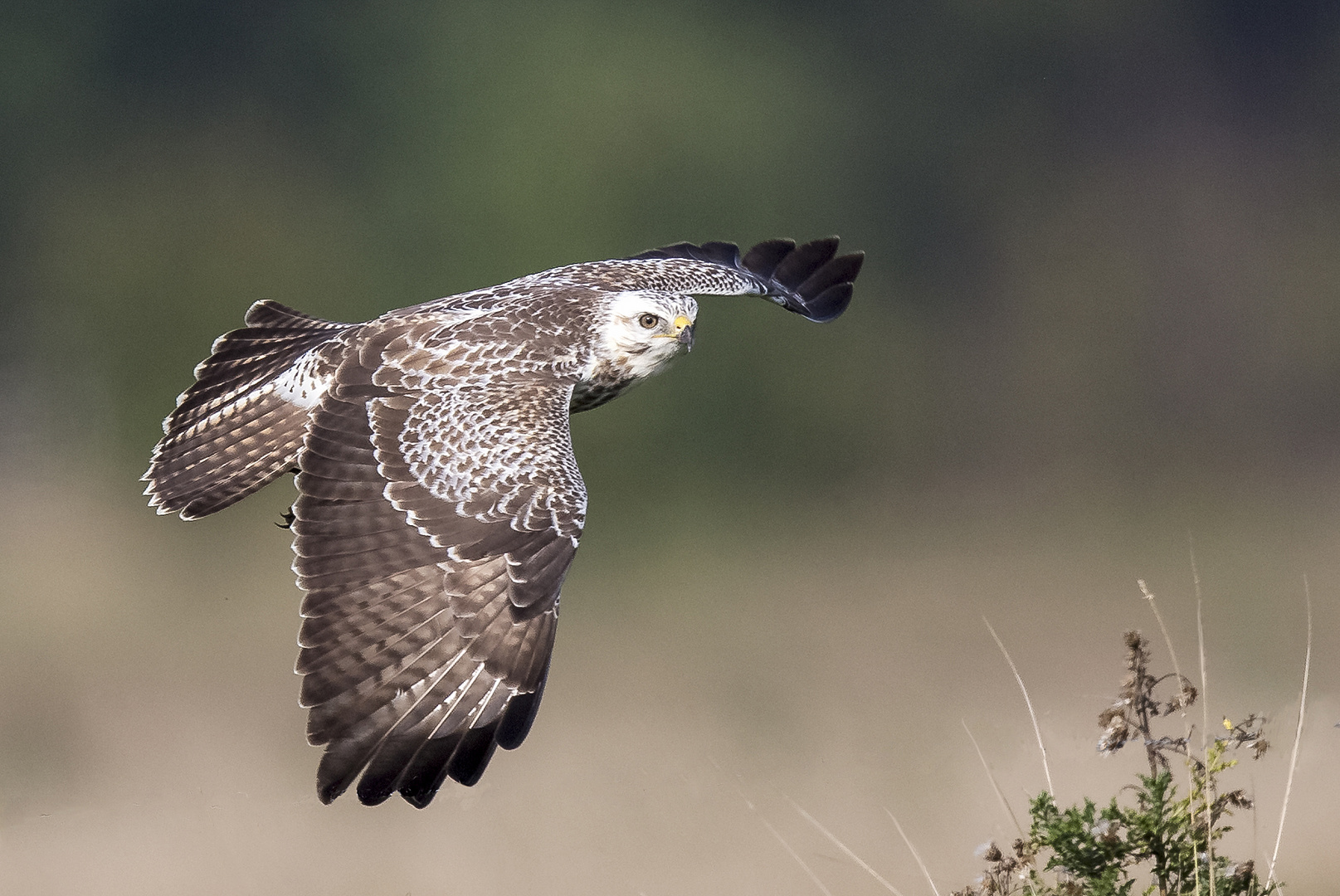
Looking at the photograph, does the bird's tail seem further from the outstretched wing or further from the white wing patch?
the outstretched wing

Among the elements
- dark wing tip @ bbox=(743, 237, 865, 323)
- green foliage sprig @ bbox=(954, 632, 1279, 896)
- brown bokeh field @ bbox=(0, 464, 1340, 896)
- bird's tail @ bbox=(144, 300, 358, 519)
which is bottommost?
brown bokeh field @ bbox=(0, 464, 1340, 896)

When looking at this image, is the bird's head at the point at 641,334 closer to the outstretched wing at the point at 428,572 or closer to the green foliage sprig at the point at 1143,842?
the outstretched wing at the point at 428,572

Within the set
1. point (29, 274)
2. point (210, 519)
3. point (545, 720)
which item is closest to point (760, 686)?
point (545, 720)

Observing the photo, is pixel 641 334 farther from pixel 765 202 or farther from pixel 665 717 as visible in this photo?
pixel 765 202

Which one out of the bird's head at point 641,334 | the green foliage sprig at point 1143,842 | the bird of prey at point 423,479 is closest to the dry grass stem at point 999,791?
the green foliage sprig at point 1143,842

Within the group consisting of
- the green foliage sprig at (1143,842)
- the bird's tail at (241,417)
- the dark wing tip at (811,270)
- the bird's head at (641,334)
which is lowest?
the green foliage sprig at (1143,842)

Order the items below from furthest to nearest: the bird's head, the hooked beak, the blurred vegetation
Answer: the blurred vegetation, the hooked beak, the bird's head

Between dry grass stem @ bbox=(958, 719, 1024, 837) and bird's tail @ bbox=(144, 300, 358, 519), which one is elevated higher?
bird's tail @ bbox=(144, 300, 358, 519)

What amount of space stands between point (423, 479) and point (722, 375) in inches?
629

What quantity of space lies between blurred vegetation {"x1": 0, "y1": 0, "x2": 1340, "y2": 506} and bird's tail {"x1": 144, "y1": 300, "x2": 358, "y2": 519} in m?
13.0

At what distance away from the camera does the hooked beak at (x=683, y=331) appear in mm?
8781

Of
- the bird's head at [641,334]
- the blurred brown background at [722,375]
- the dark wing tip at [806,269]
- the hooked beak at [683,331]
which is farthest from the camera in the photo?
the blurred brown background at [722,375]

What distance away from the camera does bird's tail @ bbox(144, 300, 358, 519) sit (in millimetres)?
8234

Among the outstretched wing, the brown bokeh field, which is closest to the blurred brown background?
the brown bokeh field
